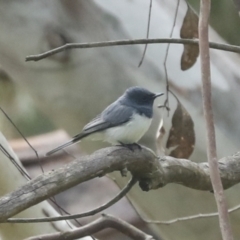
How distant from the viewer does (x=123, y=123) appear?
945 millimetres

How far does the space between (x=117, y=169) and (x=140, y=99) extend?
339mm

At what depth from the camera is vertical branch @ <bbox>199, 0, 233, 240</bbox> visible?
384 millimetres

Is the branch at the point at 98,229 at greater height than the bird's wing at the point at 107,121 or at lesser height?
lesser

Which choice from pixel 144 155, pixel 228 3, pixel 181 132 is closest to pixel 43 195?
pixel 144 155

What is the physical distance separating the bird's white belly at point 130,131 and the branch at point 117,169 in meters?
0.13

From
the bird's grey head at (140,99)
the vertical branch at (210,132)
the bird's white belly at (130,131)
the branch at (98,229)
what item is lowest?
the branch at (98,229)

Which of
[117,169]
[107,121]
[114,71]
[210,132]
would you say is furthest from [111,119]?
[210,132]

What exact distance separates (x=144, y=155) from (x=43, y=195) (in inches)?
8.4

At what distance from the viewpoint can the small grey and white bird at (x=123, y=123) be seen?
92cm

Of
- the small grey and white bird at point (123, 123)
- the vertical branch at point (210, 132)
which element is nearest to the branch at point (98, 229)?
the small grey and white bird at point (123, 123)

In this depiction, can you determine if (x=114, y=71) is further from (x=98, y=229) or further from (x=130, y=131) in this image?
(x=98, y=229)

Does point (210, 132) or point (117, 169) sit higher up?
point (210, 132)

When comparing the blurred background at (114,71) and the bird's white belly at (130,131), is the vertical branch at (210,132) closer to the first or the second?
the bird's white belly at (130,131)

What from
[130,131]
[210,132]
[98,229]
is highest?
[210,132]
